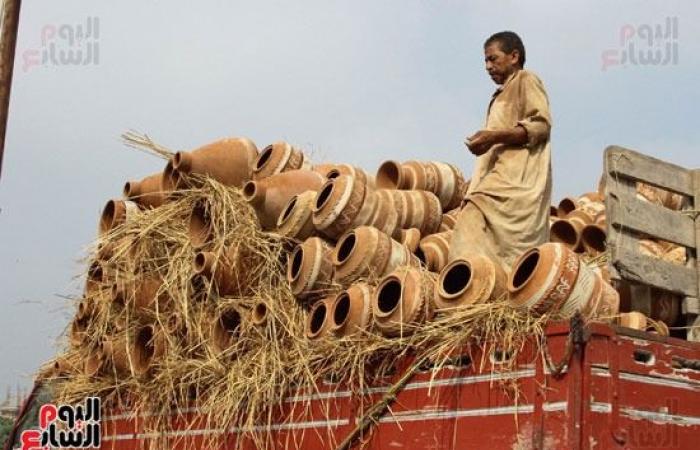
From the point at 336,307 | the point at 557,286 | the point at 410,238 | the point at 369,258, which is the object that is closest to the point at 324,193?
the point at 410,238

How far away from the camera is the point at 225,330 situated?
636cm

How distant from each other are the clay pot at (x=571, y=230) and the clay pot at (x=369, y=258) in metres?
1.75

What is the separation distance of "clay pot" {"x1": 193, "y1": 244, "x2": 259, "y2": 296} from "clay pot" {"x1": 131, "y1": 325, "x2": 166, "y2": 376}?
65 centimetres

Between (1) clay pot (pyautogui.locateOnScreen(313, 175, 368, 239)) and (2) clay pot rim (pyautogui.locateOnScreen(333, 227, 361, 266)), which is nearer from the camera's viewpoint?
(2) clay pot rim (pyautogui.locateOnScreen(333, 227, 361, 266))

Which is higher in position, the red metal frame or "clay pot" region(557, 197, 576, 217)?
"clay pot" region(557, 197, 576, 217)

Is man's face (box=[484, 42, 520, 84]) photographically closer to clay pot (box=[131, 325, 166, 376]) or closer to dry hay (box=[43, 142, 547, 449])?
dry hay (box=[43, 142, 547, 449])

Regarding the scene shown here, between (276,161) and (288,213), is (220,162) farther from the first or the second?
(288,213)

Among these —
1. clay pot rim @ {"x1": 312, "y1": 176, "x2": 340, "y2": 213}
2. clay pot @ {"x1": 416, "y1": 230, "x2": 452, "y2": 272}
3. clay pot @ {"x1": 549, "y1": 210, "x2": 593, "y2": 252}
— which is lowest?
clay pot @ {"x1": 416, "y1": 230, "x2": 452, "y2": 272}

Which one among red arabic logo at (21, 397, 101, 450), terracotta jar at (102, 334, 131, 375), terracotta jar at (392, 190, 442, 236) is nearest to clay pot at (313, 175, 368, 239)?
terracotta jar at (392, 190, 442, 236)

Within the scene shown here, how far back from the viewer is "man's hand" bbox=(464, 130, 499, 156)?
219 inches

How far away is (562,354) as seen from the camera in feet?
13.6

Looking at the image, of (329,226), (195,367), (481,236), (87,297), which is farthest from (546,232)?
(87,297)

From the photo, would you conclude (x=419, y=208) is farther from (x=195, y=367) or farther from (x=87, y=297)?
(x=87, y=297)

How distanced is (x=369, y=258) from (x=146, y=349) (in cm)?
210
